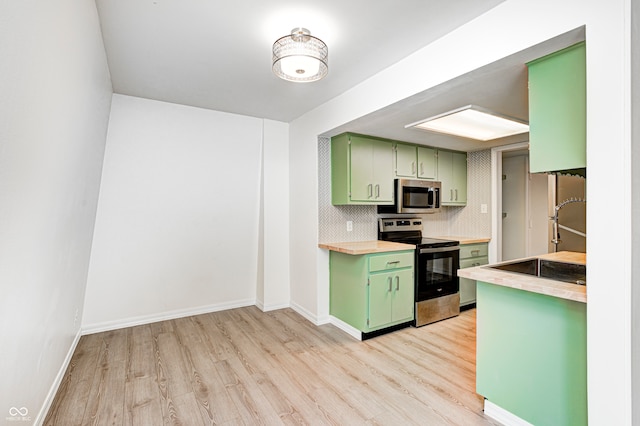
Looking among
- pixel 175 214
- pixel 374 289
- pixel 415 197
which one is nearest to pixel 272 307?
pixel 374 289

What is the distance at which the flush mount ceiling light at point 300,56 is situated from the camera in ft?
6.09

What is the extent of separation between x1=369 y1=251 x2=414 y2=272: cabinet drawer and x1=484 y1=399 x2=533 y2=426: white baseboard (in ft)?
4.54

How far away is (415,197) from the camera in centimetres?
383

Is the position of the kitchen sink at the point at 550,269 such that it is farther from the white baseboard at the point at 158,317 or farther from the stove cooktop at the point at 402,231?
the white baseboard at the point at 158,317

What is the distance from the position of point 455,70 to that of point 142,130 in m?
3.03

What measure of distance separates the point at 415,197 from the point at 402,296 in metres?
1.25

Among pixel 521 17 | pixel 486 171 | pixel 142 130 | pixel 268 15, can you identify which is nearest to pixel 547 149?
pixel 521 17

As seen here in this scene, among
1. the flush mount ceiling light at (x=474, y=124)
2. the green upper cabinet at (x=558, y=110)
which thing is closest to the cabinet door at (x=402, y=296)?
the flush mount ceiling light at (x=474, y=124)

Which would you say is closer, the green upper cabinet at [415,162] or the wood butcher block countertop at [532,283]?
the wood butcher block countertop at [532,283]

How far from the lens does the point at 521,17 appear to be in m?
1.60

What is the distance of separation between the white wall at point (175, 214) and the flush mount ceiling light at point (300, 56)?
1.96 m

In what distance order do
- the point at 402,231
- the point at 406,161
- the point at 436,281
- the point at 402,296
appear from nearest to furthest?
the point at 402,296, the point at 436,281, the point at 406,161, the point at 402,231

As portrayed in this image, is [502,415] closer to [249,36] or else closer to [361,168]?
[361,168]

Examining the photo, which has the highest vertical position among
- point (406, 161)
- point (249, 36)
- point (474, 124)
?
point (249, 36)
